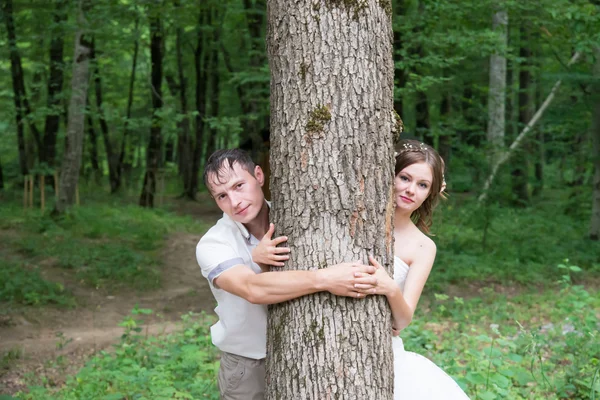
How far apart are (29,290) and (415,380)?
7.64 meters

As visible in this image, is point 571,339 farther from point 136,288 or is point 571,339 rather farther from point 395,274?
point 136,288

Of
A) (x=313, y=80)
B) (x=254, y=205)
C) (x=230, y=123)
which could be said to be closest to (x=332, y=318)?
(x=254, y=205)

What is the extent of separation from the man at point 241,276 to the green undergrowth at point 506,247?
5.90 metres

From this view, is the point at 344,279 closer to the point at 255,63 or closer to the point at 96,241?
the point at 96,241

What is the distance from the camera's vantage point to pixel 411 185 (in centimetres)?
290

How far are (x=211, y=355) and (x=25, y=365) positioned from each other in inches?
79.3

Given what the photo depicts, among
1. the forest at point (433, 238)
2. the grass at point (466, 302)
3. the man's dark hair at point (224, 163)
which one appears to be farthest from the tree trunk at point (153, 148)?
the man's dark hair at point (224, 163)

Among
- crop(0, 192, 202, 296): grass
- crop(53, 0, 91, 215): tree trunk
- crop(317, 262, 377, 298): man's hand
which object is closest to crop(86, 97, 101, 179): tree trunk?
crop(0, 192, 202, 296): grass

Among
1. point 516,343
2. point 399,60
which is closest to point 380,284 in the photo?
point 516,343

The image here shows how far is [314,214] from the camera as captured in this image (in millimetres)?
2467

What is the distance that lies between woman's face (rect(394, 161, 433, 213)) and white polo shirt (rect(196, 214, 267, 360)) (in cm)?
70

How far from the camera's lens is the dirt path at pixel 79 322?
618 cm

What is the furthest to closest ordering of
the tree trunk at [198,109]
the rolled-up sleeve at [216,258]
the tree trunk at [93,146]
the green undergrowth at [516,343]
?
the tree trunk at [93,146] → the tree trunk at [198,109] → the green undergrowth at [516,343] → the rolled-up sleeve at [216,258]

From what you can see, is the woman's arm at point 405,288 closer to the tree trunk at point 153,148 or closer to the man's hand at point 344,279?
the man's hand at point 344,279
